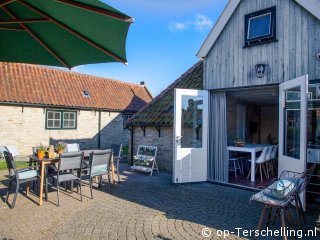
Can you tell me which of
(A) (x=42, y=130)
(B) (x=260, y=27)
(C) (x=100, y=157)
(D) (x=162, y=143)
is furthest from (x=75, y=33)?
(A) (x=42, y=130)

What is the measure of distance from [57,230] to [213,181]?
191 inches

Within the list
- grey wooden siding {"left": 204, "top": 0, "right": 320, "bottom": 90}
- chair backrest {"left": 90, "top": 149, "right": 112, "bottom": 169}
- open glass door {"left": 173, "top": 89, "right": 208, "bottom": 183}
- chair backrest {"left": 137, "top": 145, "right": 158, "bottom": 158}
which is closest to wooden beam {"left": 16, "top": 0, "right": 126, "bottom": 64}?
chair backrest {"left": 90, "top": 149, "right": 112, "bottom": 169}

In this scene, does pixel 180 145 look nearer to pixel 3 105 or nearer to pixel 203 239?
pixel 203 239

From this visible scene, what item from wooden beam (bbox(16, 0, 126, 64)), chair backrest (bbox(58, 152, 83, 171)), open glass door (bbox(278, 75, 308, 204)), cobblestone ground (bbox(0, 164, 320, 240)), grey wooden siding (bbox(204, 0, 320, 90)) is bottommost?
cobblestone ground (bbox(0, 164, 320, 240))

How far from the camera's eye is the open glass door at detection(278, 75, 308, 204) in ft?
17.3

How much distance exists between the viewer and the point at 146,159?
9.61m

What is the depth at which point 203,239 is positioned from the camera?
13.4ft

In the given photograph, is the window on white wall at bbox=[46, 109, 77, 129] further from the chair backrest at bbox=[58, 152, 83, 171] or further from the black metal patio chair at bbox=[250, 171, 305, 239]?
the black metal patio chair at bbox=[250, 171, 305, 239]

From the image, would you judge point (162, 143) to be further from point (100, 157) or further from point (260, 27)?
point (260, 27)

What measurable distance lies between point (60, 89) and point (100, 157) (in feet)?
35.5

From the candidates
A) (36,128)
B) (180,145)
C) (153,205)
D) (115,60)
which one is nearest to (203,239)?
(153,205)

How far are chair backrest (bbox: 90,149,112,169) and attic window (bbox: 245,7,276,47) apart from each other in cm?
474

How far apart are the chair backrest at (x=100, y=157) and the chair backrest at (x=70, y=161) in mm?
319

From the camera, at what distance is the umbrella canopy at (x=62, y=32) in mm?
2900
